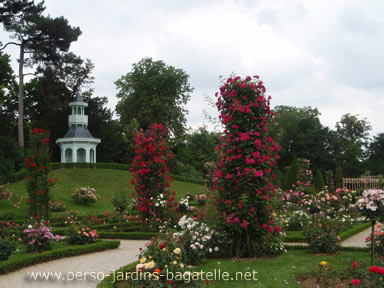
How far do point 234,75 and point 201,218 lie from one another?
138 inches

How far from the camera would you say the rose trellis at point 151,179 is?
1366 centimetres

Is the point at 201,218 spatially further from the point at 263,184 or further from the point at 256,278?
the point at 256,278

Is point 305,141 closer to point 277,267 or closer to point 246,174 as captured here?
point 246,174

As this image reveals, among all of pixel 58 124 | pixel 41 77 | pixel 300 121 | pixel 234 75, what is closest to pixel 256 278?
pixel 234 75

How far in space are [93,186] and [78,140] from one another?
279 inches

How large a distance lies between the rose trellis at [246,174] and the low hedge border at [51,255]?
3.83 metres

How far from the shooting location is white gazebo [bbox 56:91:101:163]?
34.8 meters

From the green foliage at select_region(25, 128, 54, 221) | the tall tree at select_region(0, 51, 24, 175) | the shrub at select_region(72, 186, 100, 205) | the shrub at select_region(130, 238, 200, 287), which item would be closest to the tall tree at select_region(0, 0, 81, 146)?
the tall tree at select_region(0, 51, 24, 175)

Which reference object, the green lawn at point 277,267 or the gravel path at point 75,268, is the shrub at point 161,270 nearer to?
the green lawn at point 277,267

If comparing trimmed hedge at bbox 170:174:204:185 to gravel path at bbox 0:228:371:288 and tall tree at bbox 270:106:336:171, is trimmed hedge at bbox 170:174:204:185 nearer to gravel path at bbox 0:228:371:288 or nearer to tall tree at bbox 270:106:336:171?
tall tree at bbox 270:106:336:171

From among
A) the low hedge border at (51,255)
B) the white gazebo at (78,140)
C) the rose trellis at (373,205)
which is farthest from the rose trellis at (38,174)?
the white gazebo at (78,140)

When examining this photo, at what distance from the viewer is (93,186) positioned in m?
28.9

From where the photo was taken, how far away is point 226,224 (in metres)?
8.59

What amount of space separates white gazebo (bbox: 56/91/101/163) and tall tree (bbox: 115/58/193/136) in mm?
5617
